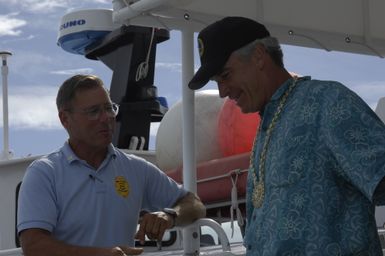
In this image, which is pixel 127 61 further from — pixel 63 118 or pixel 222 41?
pixel 222 41

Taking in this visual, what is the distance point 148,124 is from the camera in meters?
6.14

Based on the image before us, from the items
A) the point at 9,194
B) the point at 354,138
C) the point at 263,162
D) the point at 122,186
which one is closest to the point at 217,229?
the point at 122,186

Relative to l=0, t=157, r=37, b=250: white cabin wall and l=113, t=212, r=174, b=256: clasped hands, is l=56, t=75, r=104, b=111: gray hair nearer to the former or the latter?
l=113, t=212, r=174, b=256: clasped hands

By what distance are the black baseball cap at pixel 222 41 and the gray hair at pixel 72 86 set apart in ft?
2.34

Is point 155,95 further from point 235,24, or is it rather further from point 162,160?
point 235,24

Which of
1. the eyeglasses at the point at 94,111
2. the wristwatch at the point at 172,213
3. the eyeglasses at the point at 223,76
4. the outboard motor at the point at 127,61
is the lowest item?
the wristwatch at the point at 172,213

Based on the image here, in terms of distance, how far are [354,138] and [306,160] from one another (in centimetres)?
15

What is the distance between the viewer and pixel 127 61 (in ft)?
20.3

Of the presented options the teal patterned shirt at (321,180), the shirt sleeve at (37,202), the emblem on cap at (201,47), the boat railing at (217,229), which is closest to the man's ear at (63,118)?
the shirt sleeve at (37,202)

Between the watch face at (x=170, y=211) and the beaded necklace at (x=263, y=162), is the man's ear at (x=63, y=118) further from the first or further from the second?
the beaded necklace at (x=263, y=162)

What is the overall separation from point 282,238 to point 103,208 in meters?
0.88

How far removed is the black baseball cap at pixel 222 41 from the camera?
6.29ft

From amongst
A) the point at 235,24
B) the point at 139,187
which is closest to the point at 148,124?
the point at 139,187

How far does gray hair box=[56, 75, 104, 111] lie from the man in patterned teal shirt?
77 cm
